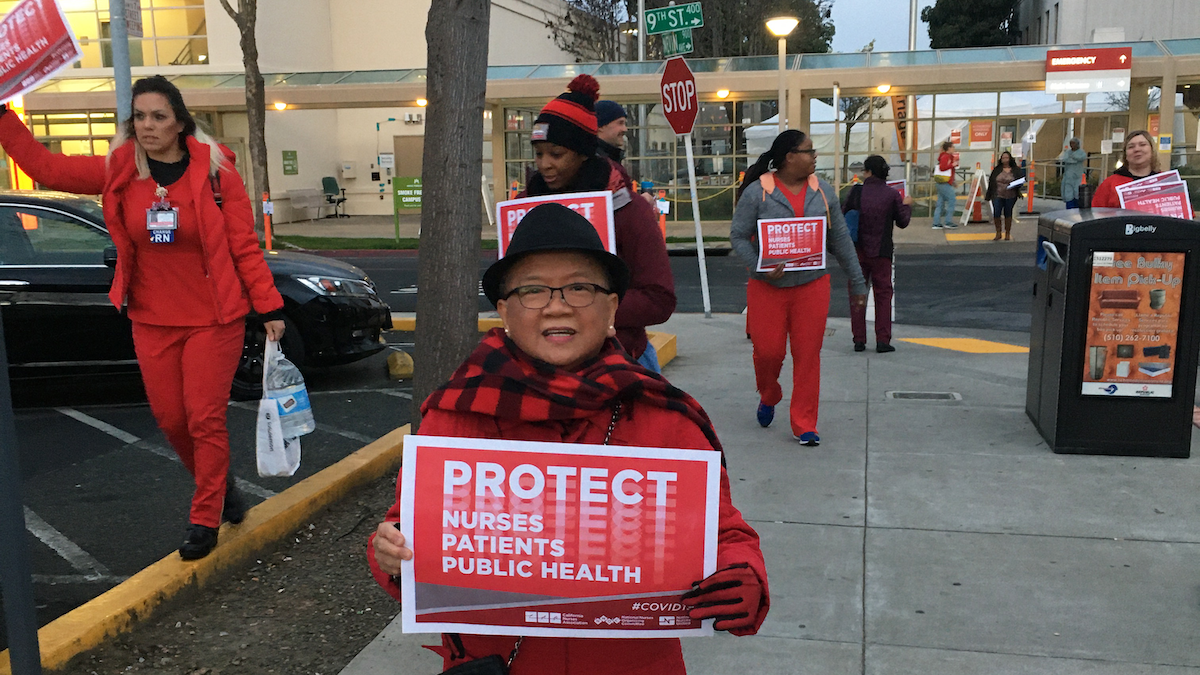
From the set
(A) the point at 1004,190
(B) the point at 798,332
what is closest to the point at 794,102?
(A) the point at 1004,190

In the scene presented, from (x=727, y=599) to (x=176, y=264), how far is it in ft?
9.94

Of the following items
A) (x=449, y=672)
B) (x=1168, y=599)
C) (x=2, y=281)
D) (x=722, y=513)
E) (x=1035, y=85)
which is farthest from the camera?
(x=1035, y=85)

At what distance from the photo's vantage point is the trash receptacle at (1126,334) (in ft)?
18.5

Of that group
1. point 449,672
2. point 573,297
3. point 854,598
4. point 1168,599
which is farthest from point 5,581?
point 1168,599

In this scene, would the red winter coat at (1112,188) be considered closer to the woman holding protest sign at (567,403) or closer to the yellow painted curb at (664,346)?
the yellow painted curb at (664,346)

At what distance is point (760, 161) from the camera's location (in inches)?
263

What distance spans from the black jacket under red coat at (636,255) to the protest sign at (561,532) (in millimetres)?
1743

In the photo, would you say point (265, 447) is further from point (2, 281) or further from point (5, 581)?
point (2, 281)

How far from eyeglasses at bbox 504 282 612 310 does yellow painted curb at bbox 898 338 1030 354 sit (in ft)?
25.7

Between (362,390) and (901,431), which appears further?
(362,390)

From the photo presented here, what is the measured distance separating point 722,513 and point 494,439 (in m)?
0.49

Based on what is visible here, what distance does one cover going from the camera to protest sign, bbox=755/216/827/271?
613 cm

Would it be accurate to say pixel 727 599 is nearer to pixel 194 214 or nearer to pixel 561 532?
pixel 561 532

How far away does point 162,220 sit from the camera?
4027 mm
